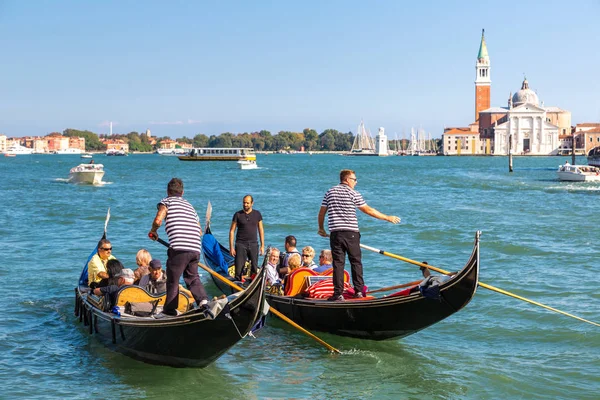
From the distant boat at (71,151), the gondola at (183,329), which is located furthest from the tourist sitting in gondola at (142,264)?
the distant boat at (71,151)

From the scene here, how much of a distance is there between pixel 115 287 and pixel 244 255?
181 cm

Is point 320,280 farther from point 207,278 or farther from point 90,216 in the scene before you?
point 90,216

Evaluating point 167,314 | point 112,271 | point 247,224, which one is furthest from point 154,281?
point 247,224

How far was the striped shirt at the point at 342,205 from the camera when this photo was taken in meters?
6.61

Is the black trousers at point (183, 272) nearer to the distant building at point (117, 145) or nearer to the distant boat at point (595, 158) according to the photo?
the distant boat at point (595, 158)

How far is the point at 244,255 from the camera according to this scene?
8430 mm

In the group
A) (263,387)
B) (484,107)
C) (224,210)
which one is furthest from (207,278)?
(484,107)

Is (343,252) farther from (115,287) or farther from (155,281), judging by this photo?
(115,287)

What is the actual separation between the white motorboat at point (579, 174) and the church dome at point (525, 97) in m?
79.1

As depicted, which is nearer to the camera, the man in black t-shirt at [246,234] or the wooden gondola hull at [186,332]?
the wooden gondola hull at [186,332]

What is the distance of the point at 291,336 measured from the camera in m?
7.75

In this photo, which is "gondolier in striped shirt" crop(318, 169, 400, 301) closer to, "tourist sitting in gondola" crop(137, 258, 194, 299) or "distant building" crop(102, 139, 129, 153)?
"tourist sitting in gondola" crop(137, 258, 194, 299)

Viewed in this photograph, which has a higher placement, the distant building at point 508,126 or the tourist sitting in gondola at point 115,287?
the distant building at point 508,126

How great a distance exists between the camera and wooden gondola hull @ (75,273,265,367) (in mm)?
5438
